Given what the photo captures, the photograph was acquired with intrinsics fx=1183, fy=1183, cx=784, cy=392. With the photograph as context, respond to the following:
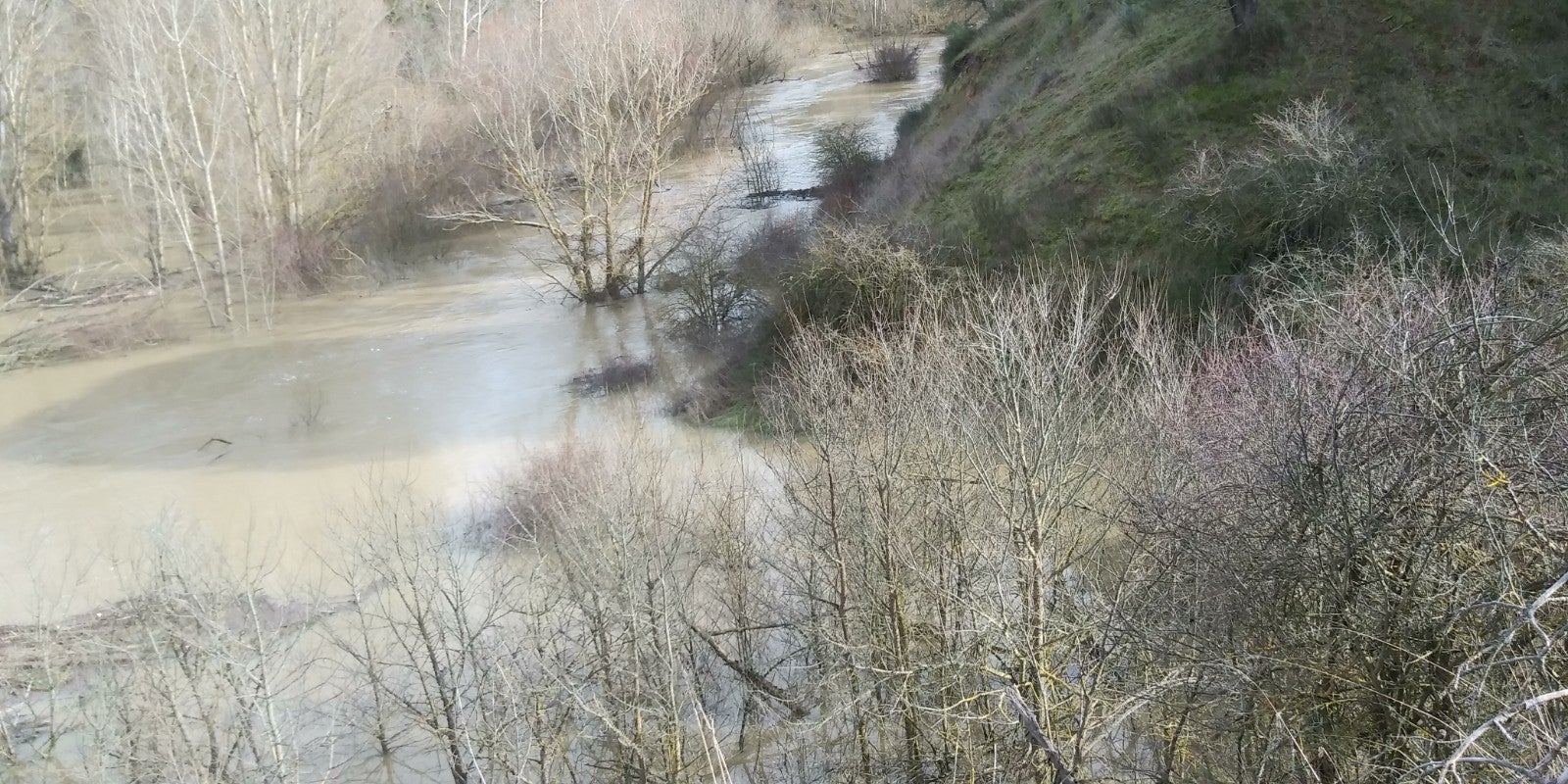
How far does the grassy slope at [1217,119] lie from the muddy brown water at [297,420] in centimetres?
797

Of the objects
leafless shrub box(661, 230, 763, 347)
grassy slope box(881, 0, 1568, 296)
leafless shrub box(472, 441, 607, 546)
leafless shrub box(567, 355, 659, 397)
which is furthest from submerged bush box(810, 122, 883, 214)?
leafless shrub box(472, 441, 607, 546)

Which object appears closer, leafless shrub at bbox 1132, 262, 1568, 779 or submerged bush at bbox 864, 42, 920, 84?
leafless shrub at bbox 1132, 262, 1568, 779

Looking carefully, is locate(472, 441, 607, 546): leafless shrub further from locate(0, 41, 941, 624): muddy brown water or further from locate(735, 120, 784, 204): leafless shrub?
locate(735, 120, 784, 204): leafless shrub

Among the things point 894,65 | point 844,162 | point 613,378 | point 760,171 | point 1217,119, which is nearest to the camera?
point 1217,119

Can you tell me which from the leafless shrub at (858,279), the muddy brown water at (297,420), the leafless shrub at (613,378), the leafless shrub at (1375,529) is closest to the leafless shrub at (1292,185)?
the leafless shrub at (858,279)

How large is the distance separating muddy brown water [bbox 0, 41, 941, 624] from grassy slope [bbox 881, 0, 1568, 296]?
7974 mm

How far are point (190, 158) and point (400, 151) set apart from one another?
8009 millimetres

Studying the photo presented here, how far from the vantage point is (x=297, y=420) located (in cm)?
2703

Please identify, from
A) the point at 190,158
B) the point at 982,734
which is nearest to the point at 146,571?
the point at 982,734

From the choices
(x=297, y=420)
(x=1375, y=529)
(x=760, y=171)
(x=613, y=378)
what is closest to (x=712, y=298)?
(x=613, y=378)

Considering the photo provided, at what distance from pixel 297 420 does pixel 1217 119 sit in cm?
2079

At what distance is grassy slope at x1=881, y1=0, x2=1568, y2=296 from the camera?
18484mm

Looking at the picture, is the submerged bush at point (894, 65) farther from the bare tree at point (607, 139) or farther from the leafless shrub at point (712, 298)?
the leafless shrub at point (712, 298)

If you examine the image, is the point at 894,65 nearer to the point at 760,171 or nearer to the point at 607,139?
the point at 760,171
